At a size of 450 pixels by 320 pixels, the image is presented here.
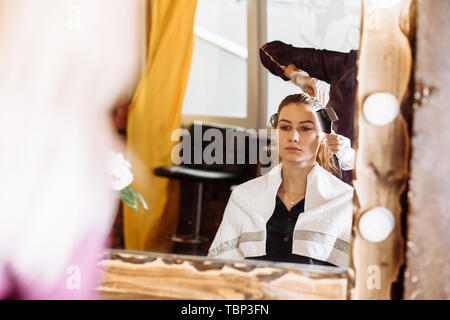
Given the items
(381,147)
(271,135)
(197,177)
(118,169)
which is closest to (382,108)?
(381,147)

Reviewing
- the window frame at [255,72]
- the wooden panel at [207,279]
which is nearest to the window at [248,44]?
the window frame at [255,72]

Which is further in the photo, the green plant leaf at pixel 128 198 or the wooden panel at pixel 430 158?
the green plant leaf at pixel 128 198

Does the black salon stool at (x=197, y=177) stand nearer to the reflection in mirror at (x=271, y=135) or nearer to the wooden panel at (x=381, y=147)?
the reflection in mirror at (x=271, y=135)

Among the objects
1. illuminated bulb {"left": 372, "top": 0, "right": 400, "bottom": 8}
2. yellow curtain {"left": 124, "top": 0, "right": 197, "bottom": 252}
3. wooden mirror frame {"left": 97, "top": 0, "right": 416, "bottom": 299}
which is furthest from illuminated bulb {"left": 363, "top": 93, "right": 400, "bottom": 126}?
yellow curtain {"left": 124, "top": 0, "right": 197, "bottom": 252}

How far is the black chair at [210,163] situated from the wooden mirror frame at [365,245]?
0.20ft

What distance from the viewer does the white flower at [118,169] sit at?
670 mm

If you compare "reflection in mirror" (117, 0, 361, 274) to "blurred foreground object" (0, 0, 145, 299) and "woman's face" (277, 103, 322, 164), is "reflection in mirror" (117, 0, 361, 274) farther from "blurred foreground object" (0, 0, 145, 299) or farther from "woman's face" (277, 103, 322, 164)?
"blurred foreground object" (0, 0, 145, 299)

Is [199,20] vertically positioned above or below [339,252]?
above

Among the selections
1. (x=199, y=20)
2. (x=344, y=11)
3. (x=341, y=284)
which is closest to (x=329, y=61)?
(x=344, y=11)

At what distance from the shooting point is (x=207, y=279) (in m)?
0.63

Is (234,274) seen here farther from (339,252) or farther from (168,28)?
(168,28)

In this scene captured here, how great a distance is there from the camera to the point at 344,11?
619mm

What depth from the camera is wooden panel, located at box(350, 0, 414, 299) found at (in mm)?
Result: 587
